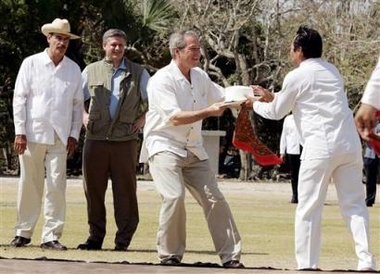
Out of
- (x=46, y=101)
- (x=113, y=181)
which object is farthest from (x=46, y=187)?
(x=46, y=101)

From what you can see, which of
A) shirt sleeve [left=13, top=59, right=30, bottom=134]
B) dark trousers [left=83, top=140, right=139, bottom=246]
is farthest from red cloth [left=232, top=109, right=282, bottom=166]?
shirt sleeve [left=13, top=59, right=30, bottom=134]

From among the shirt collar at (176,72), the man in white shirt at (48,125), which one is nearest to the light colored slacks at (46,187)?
Result: the man in white shirt at (48,125)

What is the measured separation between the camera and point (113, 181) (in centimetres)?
1262

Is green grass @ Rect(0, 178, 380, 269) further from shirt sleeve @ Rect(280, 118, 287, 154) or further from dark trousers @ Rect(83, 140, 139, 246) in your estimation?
shirt sleeve @ Rect(280, 118, 287, 154)

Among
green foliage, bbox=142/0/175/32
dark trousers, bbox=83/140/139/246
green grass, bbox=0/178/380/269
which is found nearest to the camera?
green grass, bbox=0/178/380/269

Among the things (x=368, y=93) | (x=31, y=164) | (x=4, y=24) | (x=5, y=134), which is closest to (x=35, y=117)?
(x=31, y=164)

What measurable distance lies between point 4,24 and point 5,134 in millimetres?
6037

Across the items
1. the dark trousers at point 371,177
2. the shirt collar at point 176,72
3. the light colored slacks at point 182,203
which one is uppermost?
the shirt collar at point 176,72

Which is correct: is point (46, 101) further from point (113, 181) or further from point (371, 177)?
point (371, 177)

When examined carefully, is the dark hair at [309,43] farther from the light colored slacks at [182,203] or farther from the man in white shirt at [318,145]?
the light colored slacks at [182,203]

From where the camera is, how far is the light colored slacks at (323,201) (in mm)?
9609

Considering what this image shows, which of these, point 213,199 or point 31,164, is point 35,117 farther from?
point 213,199

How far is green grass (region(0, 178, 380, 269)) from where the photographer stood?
1141 cm

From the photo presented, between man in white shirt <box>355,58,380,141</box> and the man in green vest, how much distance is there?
18.8 feet
